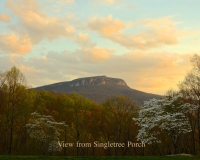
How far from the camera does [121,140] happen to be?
73.3 meters

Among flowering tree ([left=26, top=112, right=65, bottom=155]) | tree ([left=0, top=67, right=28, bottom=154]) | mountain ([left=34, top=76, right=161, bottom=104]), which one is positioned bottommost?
flowering tree ([left=26, top=112, right=65, bottom=155])

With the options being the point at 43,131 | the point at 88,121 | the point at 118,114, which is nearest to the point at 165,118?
the point at 43,131

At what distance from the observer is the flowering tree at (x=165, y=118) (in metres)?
43.2

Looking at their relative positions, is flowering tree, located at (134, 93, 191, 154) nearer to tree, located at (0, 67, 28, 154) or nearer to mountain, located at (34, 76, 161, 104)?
tree, located at (0, 67, 28, 154)

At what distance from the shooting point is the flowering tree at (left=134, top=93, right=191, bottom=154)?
142 ft

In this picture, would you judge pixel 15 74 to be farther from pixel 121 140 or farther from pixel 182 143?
pixel 182 143

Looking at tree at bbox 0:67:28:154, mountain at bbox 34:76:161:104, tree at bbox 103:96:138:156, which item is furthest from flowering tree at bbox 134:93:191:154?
mountain at bbox 34:76:161:104

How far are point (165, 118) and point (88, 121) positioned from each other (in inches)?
1117

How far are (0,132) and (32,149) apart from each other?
49.2 ft

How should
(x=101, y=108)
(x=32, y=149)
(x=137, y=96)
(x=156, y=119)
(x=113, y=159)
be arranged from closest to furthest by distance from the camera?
1. (x=113, y=159)
2. (x=156, y=119)
3. (x=32, y=149)
4. (x=101, y=108)
5. (x=137, y=96)

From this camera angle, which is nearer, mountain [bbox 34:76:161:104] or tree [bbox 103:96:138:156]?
tree [bbox 103:96:138:156]

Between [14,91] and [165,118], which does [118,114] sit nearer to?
[165,118]

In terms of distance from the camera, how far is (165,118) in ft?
142

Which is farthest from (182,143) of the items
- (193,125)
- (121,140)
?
(121,140)
